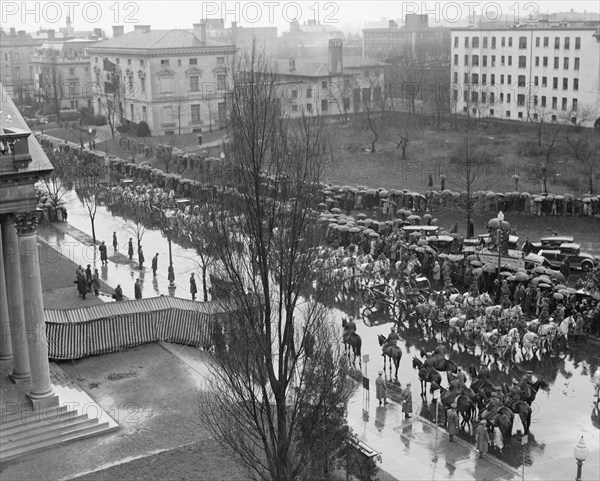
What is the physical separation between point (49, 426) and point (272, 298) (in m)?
8.20

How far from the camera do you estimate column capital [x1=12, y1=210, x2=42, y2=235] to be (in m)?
21.8

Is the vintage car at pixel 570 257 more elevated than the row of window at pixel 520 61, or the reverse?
the row of window at pixel 520 61

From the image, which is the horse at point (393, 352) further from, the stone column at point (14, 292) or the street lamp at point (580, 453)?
the stone column at point (14, 292)

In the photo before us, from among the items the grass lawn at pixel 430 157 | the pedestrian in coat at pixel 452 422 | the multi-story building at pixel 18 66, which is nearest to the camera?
the pedestrian in coat at pixel 452 422

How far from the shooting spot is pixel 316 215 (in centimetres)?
1820

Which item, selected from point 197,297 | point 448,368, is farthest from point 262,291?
point 197,297

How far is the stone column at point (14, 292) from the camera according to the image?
2275cm

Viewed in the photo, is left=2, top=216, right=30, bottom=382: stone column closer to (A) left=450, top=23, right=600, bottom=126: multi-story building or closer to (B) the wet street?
(B) the wet street

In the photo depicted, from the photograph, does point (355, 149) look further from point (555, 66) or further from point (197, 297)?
point (197, 297)

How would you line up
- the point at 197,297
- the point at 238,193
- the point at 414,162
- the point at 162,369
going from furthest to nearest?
1. the point at 414,162
2. the point at 197,297
3. the point at 162,369
4. the point at 238,193

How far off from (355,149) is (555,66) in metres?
24.7

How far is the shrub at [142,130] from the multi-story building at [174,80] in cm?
103

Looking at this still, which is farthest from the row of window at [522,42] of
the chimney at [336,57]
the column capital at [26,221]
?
the column capital at [26,221]

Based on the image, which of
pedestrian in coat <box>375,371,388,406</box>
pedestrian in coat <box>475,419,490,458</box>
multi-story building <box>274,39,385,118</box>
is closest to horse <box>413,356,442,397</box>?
pedestrian in coat <box>375,371,388,406</box>
